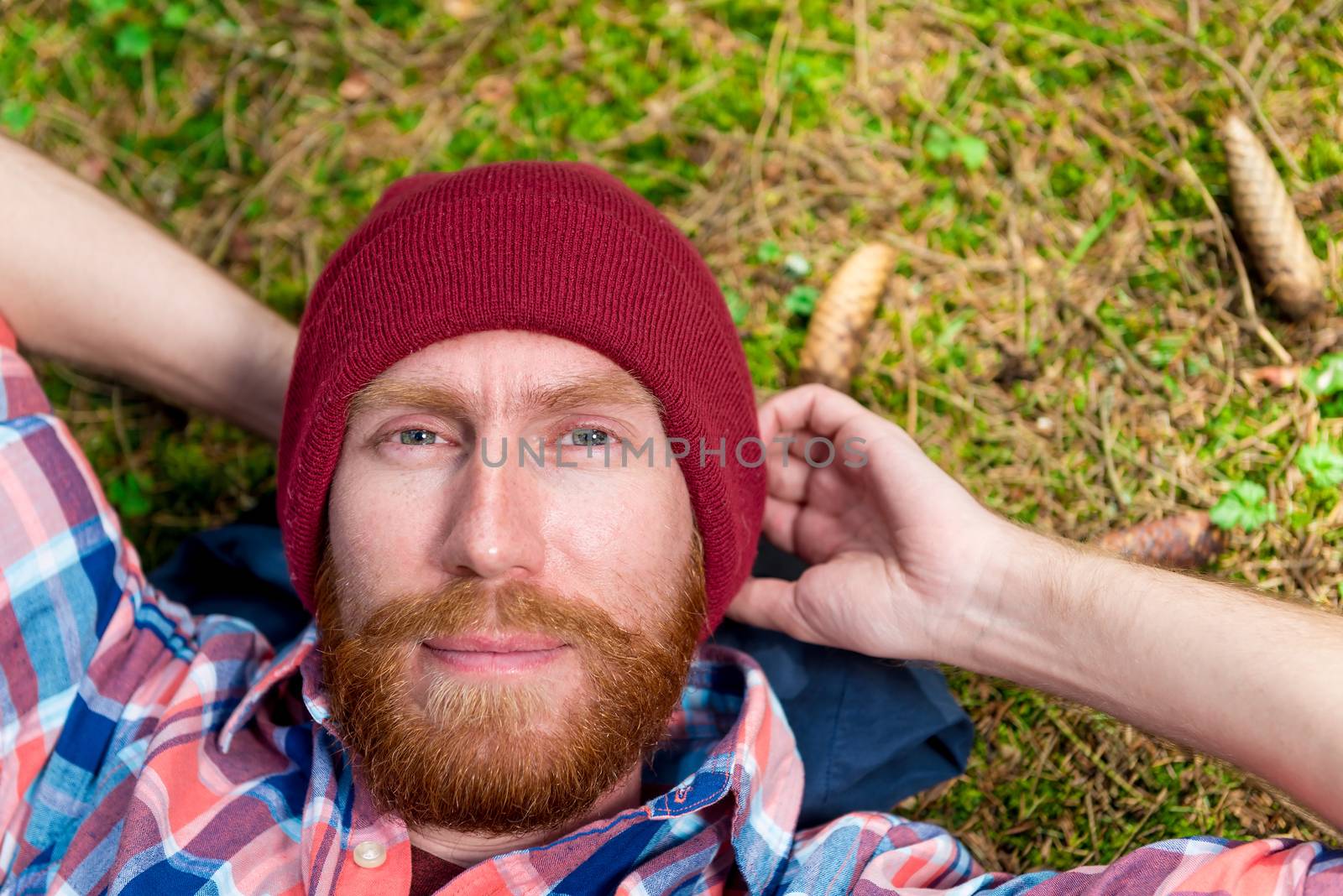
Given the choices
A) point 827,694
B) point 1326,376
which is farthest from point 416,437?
point 1326,376

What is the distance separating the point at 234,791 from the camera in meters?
2.85

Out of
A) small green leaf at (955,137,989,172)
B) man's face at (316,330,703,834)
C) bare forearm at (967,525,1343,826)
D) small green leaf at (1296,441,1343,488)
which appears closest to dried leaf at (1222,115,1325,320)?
small green leaf at (1296,441,1343,488)

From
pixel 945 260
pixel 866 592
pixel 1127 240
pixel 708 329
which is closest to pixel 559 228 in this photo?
pixel 708 329

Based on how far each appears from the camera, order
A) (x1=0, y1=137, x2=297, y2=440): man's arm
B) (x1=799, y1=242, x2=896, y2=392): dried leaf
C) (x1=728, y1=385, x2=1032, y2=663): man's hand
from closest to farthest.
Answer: (x1=728, y1=385, x2=1032, y2=663): man's hand → (x1=0, y1=137, x2=297, y2=440): man's arm → (x1=799, y1=242, x2=896, y2=392): dried leaf

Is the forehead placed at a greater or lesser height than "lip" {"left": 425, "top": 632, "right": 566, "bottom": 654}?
greater

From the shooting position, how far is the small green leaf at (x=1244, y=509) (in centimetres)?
349

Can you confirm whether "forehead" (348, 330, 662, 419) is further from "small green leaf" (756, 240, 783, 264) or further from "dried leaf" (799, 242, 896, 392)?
"small green leaf" (756, 240, 783, 264)

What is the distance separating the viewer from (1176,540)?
136 inches

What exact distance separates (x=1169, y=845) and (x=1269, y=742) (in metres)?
0.35

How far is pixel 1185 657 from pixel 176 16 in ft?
14.5

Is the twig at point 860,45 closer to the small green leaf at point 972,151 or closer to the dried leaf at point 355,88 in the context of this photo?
the small green leaf at point 972,151

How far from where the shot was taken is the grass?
11.5 feet

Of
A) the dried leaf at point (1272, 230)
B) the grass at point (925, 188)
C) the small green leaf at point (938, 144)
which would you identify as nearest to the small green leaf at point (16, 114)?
the grass at point (925, 188)

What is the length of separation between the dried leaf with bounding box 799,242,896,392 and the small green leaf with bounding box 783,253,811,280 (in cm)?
14
